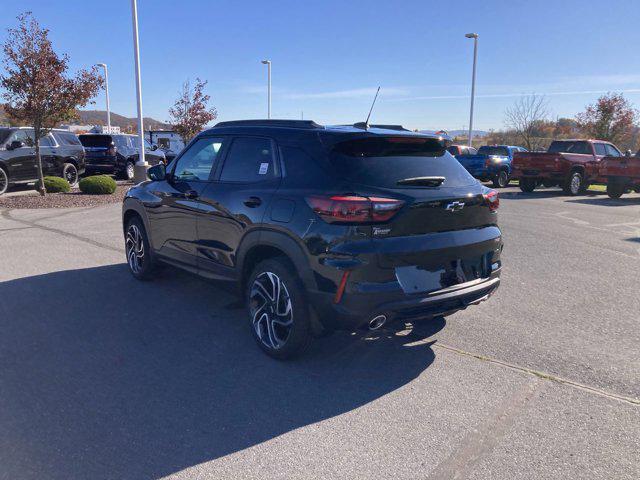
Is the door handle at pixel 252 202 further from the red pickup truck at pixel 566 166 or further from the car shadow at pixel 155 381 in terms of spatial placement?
the red pickup truck at pixel 566 166

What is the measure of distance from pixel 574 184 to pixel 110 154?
55.8 ft

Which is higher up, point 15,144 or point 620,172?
point 15,144

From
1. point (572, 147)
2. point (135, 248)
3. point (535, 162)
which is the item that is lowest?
point (135, 248)

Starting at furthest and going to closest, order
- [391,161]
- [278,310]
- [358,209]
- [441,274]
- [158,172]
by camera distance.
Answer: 1. [158,172]
2. [278,310]
3. [391,161]
4. [441,274]
5. [358,209]

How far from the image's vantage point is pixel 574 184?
18156mm

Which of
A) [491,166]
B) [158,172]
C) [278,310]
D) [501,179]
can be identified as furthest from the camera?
[501,179]

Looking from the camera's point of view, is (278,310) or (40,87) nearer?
(278,310)

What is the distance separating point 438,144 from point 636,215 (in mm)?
11345

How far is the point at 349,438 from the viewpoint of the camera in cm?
303

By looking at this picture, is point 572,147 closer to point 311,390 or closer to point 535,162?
point 535,162

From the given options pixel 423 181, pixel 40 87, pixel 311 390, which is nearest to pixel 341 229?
pixel 423 181

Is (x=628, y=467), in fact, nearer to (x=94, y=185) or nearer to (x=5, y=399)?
(x=5, y=399)

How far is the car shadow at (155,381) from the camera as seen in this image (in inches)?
114

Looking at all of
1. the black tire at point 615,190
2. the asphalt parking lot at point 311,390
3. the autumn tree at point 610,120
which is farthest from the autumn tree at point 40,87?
the autumn tree at point 610,120
